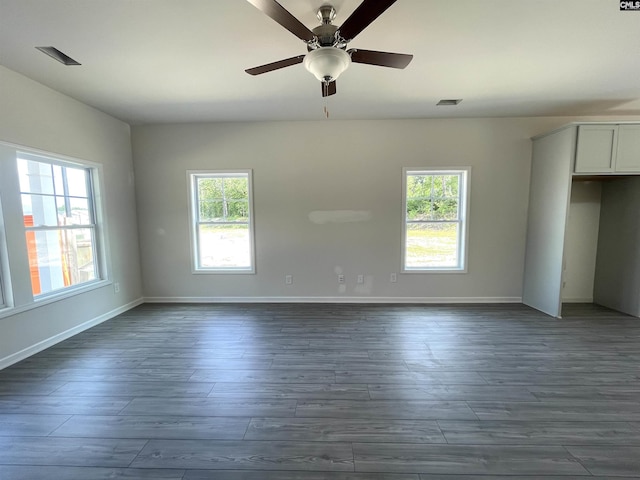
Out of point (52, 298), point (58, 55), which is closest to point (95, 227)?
point (52, 298)

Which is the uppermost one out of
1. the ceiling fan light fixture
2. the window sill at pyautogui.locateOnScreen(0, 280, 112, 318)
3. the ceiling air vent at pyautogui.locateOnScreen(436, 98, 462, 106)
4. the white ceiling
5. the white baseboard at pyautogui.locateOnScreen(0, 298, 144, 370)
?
the ceiling air vent at pyautogui.locateOnScreen(436, 98, 462, 106)

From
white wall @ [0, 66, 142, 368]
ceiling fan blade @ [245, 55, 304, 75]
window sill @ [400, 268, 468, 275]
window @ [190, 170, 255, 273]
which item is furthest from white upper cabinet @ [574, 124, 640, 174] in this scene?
white wall @ [0, 66, 142, 368]

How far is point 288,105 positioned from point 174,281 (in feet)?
10.6

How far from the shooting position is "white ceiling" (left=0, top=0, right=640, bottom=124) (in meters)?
1.80

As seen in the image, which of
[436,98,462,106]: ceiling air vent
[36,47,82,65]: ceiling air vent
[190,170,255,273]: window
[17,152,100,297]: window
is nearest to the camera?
[36,47,82,65]: ceiling air vent

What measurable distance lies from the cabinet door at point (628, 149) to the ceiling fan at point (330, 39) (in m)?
3.31

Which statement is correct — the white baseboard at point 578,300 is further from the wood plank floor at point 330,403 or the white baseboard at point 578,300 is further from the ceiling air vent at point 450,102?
the ceiling air vent at point 450,102

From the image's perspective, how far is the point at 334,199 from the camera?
406 centimetres

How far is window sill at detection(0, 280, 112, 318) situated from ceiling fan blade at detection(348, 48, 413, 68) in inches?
149

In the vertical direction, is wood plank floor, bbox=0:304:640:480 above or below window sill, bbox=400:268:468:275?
below

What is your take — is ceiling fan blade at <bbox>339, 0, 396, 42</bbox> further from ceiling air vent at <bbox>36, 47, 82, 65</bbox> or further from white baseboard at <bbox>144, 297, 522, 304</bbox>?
white baseboard at <bbox>144, 297, 522, 304</bbox>

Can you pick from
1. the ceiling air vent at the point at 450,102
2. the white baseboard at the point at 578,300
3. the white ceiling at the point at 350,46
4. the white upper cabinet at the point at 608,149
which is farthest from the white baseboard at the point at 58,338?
the white baseboard at the point at 578,300

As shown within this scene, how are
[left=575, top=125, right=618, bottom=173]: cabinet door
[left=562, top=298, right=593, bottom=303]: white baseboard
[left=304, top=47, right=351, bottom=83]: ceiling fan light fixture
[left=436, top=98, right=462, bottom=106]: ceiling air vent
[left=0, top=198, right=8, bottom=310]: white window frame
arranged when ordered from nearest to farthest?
[left=304, top=47, right=351, bottom=83]: ceiling fan light fixture < [left=0, top=198, right=8, bottom=310]: white window frame < [left=575, top=125, right=618, bottom=173]: cabinet door < [left=436, top=98, right=462, bottom=106]: ceiling air vent < [left=562, top=298, right=593, bottom=303]: white baseboard

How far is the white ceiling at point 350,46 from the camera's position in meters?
1.80
